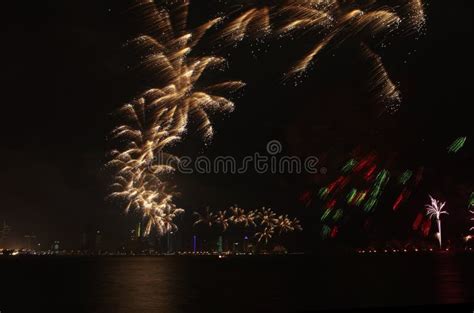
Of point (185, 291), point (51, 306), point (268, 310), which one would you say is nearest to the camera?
point (268, 310)

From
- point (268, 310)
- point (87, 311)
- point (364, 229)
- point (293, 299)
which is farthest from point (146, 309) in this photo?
point (364, 229)

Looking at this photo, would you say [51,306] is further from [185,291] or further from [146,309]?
[185,291]

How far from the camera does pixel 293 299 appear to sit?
21.5 metres

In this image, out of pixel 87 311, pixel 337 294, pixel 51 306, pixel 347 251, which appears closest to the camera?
pixel 87 311

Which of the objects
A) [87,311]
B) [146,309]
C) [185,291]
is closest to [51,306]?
[87,311]

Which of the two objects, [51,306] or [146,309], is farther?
[51,306]

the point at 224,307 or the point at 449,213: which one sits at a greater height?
the point at 449,213

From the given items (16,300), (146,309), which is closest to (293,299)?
(146,309)

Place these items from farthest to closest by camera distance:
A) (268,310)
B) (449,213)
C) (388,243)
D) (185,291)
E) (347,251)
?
1. (347,251)
2. (388,243)
3. (449,213)
4. (185,291)
5. (268,310)

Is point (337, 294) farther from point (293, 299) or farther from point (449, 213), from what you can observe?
point (449, 213)

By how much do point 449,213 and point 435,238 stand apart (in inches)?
652

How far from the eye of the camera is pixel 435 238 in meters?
104

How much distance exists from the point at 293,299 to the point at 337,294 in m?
2.72

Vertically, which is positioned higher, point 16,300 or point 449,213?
point 449,213
